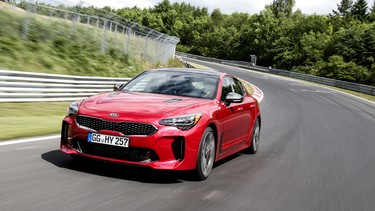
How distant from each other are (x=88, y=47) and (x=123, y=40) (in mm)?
2613

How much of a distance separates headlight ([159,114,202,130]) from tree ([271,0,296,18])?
126984 millimetres

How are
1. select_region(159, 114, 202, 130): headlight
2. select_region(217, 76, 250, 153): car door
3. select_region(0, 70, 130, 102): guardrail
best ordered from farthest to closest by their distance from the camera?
select_region(0, 70, 130, 102): guardrail → select_region(217, 76, 250, 153): car door → select_region(159, 114, 202, 130): headlight

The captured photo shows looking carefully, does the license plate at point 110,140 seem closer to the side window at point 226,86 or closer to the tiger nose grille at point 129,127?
the tiger nose grille at point 129,127

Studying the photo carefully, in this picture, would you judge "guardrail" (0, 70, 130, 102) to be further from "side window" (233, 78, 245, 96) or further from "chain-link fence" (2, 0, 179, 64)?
"side window" (233, 78, 245, 96)

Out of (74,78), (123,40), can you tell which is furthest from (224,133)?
(123,40)

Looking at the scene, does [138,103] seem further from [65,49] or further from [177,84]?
[65,49]

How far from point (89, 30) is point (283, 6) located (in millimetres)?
111359

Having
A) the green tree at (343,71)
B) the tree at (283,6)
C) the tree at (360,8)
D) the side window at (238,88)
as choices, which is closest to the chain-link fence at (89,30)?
the side window at (238,88)

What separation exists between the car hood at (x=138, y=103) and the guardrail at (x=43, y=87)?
7889mm

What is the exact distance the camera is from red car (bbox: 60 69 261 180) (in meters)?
5.57

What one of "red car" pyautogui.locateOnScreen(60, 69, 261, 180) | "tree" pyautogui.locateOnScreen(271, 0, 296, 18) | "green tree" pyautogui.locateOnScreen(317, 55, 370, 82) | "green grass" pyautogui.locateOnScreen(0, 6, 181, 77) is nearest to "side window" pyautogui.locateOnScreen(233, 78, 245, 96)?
"red car" pyautogui.locateOnScreen(60, 69, 261, 180)

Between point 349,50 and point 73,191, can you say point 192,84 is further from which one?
point 349,50

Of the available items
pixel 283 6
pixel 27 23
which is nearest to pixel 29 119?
pixel 27 23

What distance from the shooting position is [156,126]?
18.3 ft
